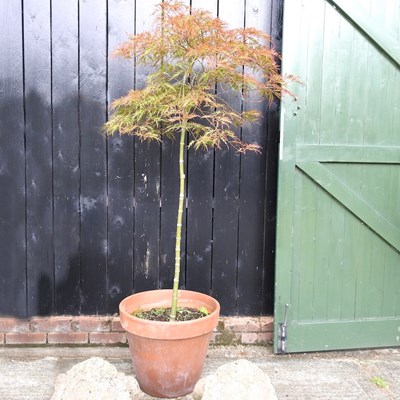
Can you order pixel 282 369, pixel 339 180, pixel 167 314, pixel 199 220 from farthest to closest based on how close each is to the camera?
pixel 199 220 → pixel 339 180 → pixel 282 369 → pixel 167 314

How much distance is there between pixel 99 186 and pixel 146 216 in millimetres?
349

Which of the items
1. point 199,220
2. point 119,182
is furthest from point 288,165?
point 119,182

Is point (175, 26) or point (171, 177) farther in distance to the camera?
point (171, 177)

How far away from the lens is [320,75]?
2818mm

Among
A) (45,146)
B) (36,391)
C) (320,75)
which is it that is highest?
(320,75)

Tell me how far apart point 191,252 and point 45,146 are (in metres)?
1.13

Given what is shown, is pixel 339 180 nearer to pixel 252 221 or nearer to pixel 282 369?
pixel 252 221

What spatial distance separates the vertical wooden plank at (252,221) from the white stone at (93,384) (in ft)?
3.60

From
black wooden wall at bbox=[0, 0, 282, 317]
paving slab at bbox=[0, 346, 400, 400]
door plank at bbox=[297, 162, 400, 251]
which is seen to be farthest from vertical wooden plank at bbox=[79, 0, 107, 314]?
door plank at bbox=[297, 162, 400, 251]

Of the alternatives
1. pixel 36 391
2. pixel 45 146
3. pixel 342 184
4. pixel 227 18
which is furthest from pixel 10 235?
pixel 342 184

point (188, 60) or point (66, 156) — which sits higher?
point (188, 60)

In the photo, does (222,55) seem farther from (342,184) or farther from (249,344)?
(249,344)

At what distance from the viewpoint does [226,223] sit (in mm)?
3021

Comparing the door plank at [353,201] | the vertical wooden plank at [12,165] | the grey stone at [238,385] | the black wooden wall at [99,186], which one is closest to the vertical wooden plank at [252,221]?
the black wooden wall at [99,186]
